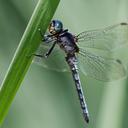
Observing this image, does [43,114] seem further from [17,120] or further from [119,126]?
[119,126]

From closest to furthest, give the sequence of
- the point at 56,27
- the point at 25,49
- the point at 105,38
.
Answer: the point at 25,49 < the point at 56,27 < the point at 105,38

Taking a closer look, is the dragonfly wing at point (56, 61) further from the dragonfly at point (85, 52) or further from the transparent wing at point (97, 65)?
the transparent wing at point (97, 65)

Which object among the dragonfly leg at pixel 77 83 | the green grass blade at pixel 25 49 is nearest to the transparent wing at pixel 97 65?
the dragonfly leg at pixel 77 83

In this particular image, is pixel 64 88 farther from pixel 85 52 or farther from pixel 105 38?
pixel 105 38

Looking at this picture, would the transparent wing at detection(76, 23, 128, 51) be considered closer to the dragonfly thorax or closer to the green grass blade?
the dragonfly thorax

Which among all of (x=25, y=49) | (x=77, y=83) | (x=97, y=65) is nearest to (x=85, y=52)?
(x=97, y=65)

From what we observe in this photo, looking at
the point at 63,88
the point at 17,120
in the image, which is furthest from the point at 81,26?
the point at 17,120
